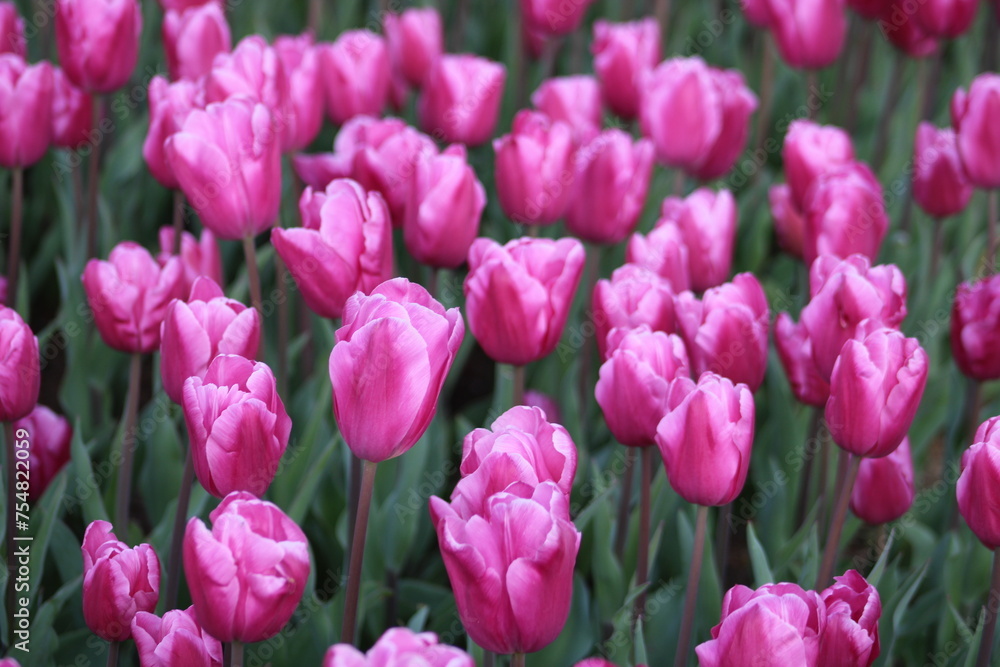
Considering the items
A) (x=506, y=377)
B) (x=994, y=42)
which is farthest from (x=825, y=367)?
(x=994, y=42)

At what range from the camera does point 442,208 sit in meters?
1.24

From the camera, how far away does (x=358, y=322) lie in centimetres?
84

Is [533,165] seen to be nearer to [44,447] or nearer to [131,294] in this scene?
[131,294]

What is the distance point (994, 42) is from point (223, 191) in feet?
6.84

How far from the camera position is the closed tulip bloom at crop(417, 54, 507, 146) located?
1.74 meters

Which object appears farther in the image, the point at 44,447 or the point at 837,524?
the point at 44,447

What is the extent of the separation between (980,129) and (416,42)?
41.5 inches

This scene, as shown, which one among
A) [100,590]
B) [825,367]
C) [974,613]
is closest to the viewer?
[100,590]

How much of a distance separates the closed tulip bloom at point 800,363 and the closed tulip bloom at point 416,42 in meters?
1.06

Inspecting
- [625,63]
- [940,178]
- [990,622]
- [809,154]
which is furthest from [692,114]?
[990,622]

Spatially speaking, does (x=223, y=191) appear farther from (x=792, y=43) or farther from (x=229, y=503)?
(x=792, y=43)

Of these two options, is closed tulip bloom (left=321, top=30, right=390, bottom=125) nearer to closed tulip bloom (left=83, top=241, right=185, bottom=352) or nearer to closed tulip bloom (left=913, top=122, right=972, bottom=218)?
closed tulip bloom (left=83, top=241, right=185, bottom=352)

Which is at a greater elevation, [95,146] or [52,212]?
[95,146]

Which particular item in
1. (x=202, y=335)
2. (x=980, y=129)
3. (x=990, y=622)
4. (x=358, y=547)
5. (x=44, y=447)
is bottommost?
(x=44, y=447)
